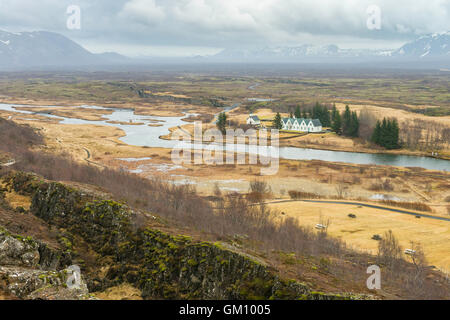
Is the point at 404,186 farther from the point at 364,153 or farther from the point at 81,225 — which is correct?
the point at 81,225

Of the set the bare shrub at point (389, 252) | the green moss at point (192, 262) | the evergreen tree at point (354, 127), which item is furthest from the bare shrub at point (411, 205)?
the evergreen tree at point (354, 127)

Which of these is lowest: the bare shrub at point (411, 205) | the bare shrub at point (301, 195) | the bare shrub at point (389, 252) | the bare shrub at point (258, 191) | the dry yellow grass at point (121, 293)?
the bare shrub at point (411, 205)

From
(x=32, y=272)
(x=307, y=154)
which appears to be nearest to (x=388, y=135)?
(x=307, y=154)

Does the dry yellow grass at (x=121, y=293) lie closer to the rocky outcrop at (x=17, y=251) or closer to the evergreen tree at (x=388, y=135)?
the rocky outcrop at (x=17, y=251)

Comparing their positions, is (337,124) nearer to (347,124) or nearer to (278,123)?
(347,124)

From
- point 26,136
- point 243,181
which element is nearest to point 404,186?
point 243,181
